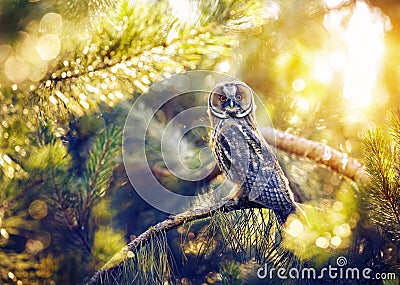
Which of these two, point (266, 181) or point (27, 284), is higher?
point (266, 181)

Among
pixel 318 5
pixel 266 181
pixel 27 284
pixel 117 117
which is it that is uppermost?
pixel 318 5

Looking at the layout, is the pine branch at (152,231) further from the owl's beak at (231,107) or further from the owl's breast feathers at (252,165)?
the owl's beak at (231,107)

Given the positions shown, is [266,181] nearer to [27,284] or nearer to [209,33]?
[209,33]

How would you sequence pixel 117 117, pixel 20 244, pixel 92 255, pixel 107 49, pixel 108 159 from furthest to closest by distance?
pixel 117 117
pixel 20 244
pixel 92 255
pixel 108 159
pixel 107 49

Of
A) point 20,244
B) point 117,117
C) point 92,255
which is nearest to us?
point 92,255

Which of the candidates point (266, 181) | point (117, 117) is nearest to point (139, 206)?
point (117, 117)

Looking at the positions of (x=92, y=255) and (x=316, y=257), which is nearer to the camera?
(x=316, y=257)

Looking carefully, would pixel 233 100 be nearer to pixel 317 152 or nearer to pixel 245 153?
pixel 245 153

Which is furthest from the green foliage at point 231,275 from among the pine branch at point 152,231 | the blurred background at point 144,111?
the pine branch at point 152,231
